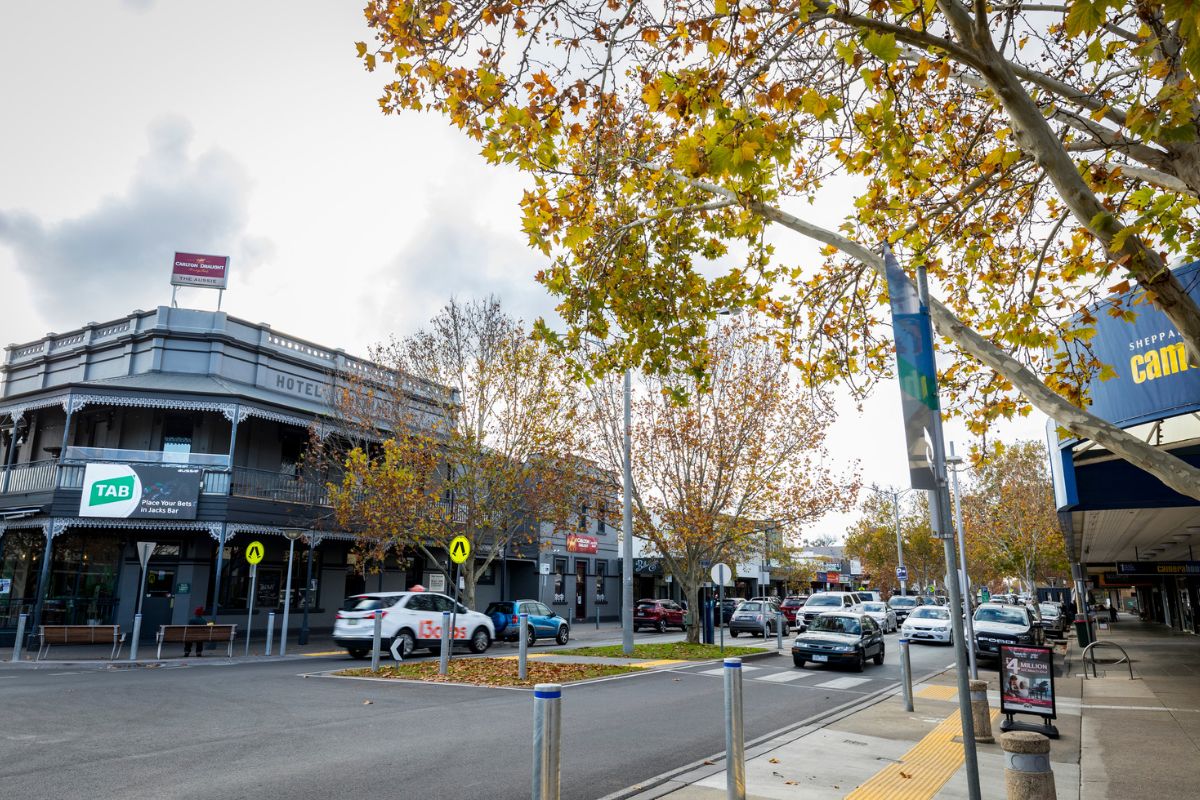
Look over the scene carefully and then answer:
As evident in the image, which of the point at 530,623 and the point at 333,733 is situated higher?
the point at 530,623

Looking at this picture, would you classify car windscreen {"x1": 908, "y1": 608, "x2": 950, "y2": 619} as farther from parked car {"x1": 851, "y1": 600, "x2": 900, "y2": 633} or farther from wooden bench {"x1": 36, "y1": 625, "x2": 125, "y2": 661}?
wooden bench {"x1": 36, "y1": 625, "x2": 125, "y2": 661}

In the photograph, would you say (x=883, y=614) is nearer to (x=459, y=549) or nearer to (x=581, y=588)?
(x=581, y=588)

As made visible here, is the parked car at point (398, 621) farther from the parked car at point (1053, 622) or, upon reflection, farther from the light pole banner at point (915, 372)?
the parked car at point (1053, 622)

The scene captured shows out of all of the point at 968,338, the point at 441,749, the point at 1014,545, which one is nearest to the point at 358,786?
the point at 441,749

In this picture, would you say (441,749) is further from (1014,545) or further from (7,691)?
(1014,545)

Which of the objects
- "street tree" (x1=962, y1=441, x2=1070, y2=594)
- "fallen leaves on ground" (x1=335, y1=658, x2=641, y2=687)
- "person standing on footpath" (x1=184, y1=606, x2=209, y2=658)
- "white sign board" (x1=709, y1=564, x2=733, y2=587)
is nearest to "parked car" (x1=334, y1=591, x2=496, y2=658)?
"fallen leaves on ground" (x1=335, y1=658, x2=641, y2=687)

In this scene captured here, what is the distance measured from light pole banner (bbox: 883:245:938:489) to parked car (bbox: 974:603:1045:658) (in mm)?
18821

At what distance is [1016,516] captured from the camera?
44781mm

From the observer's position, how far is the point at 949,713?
12.0 meters

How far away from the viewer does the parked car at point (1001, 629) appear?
21609mm

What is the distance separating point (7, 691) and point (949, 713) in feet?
49.3

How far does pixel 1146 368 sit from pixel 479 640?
17480mm

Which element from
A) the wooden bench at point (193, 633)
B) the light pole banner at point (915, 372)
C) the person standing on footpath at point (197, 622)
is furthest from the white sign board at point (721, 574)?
the light pole banner at point (915, 372)

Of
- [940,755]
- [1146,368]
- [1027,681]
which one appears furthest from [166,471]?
[1146,368]
